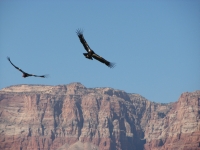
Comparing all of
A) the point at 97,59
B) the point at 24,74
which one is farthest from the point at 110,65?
the point at 24,74

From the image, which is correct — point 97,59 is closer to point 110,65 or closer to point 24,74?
point 110,65

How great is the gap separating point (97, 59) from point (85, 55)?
64 cm

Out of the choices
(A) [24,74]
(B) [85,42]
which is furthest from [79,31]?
(A) [24,74]

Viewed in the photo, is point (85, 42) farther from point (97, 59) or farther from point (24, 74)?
point (24, 74)

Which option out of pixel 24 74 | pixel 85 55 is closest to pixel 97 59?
pixel 85 55

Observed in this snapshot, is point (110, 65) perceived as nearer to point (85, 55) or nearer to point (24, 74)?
point (85, 55)

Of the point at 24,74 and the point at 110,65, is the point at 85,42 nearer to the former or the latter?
the point at 110,65

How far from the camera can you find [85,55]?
38031mm

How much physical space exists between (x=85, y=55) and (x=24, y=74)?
603cm

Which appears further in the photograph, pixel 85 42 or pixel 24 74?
pixel 24 74

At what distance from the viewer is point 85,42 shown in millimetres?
37719

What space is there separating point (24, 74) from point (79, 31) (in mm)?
6093

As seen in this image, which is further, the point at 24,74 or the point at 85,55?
the point at 24,74

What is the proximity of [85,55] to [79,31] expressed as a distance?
1.25 m
